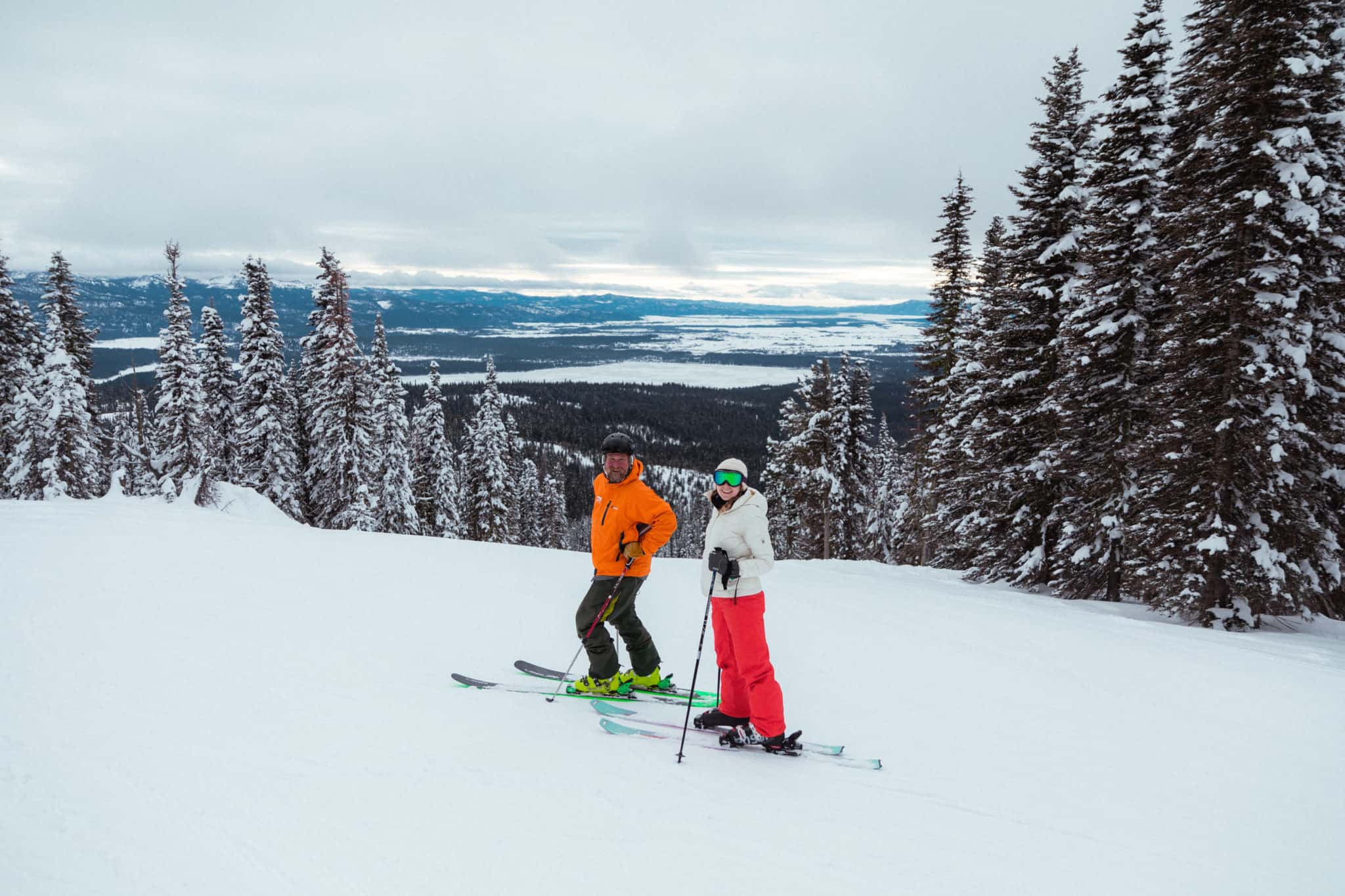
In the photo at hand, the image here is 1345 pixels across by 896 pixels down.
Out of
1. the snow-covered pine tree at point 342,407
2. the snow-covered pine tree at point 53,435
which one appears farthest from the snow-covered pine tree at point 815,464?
the snow-covered pine tree at point 53,435

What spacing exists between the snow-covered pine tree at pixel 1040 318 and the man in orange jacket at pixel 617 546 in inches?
559

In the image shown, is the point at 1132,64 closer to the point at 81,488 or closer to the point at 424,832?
the point at 424,832

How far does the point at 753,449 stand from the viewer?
120250mm

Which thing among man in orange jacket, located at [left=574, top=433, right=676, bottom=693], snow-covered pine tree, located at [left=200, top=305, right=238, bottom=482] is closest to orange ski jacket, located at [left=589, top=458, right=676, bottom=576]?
man in orange jacket, located at [left=574, top=433, right=676, bottom=693]

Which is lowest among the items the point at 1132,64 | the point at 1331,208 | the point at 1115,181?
the point at 1331,208

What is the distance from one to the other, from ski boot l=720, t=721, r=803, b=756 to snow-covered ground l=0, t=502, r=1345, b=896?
0.40 feet

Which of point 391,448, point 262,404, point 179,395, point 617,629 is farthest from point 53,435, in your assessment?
point 617,629

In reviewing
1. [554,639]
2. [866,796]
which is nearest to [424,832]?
[866,796]

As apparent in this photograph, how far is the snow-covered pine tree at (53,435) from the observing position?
24891 mm

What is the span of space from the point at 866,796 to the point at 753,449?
116341mm

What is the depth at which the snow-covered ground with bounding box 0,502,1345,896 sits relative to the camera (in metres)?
3.56

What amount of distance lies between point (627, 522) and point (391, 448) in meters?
29.3

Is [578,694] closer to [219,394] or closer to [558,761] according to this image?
[558,761]

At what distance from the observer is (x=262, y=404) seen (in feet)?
95.3
